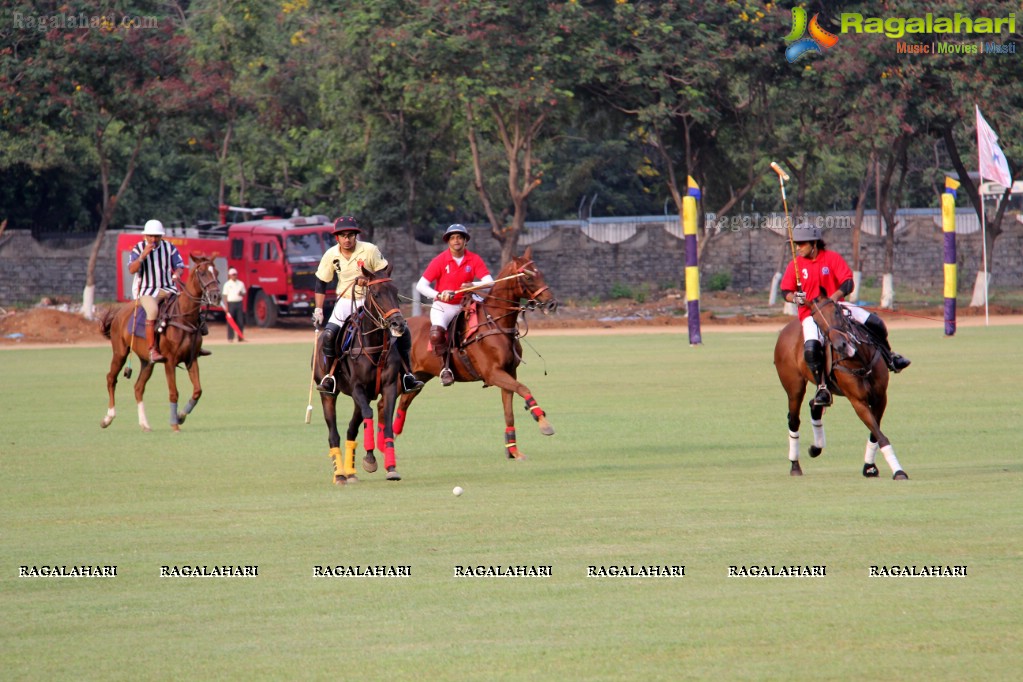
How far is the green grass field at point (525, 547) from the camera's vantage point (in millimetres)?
7203

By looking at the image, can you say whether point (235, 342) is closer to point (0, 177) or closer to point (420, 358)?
point (0, 177)

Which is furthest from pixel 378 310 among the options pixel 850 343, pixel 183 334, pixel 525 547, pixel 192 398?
pixel 192 398

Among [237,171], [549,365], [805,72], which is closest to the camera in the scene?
[549,365]

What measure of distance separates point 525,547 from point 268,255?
4115 centimetres

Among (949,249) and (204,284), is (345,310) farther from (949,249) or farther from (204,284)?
(949,249)

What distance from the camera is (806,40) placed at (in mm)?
48719

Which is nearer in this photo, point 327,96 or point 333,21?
point 333,21

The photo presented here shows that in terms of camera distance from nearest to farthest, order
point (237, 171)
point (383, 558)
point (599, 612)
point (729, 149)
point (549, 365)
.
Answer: point (599, 612) < point (383, 558) < point (549, 365) < point (729, 149) < point (237, 171)

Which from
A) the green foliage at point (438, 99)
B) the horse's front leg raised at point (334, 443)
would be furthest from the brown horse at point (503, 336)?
the green foliage at point (438, 99)

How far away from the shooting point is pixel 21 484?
47.3 feet

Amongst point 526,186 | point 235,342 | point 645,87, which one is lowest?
point 235,342

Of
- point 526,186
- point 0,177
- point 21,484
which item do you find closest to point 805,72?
point 526,186

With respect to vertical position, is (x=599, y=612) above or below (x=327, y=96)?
below

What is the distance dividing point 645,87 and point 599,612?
137 feet
